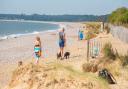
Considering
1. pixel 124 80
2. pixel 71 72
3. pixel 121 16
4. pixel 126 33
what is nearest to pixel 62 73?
pixel 71 72

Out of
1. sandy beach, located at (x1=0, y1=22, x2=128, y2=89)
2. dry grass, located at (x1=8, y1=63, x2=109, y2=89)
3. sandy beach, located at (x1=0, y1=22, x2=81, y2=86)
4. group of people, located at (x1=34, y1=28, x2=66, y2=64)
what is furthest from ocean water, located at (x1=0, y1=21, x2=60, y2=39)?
dry grass, located at (x1=8, y1=63, x2=109, y2=89)

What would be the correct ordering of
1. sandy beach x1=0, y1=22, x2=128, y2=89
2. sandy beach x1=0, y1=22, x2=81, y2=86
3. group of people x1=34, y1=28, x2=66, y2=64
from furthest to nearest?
1. sandy beach x1=0, y1=22, x2=81, y2=86
2. group of people x1=34, y1=28, x2=66, y2=64
3. sandy beach x1=0, y1=22, x2=128, y2=89

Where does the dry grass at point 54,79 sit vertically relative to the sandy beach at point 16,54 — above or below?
above

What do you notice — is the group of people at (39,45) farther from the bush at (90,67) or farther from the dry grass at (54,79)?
the dry grass at (54,79)

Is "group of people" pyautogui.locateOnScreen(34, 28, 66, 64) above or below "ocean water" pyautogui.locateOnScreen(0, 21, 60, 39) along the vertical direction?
above

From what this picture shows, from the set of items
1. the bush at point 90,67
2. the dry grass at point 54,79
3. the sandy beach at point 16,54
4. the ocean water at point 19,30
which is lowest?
the ocean water at point 19,30

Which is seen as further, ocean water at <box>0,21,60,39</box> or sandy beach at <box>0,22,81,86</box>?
ocean water at <box>0,21,60,39</box>

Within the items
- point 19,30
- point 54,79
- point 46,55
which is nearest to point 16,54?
point 46,55

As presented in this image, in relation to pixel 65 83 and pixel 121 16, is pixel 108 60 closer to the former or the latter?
pixel 65 83

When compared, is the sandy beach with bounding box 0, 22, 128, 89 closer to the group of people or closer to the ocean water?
the group of people

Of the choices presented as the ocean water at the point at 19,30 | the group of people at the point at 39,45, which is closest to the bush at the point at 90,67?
the group of people at the point at 39,45

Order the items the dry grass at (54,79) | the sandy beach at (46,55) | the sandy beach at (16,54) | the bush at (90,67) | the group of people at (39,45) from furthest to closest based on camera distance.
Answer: the sandy beach at (16,54) < the group of people at (39,45) < the sandy beach at (46,55) < the bush at (90,67) < the dry grass at (54,79)

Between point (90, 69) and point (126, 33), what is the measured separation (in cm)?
1358

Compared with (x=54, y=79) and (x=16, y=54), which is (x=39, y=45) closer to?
(x=54, y=79)
